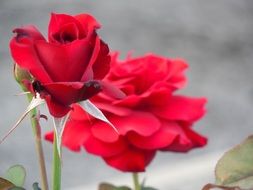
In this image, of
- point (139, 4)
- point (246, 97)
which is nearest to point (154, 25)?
point (139, 4)

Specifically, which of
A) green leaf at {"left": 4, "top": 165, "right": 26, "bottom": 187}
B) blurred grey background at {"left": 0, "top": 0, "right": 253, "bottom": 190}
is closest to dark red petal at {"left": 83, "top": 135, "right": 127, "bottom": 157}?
green leaf at {"left": 4, "top": 165, "right": 26, "bottom": 187}

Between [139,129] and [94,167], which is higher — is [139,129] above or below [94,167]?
above

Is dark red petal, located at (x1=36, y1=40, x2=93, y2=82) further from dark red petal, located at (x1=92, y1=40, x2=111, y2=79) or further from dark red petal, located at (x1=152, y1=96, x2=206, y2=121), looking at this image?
dark red petal, located at (x1=152, y1=96, x2=206, y2=121)

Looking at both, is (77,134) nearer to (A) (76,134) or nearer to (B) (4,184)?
(A) (76,134)

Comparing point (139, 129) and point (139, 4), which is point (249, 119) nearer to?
point (139, 4)

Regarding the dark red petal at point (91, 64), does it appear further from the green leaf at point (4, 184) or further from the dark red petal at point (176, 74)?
the dark red petal at point (176, 74)

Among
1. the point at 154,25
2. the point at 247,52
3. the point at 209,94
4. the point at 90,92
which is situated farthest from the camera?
the point at 154,25

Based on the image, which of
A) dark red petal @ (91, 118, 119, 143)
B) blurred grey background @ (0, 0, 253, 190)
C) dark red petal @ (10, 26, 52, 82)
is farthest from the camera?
blurred grey background @ (0, 0, 253, 190)

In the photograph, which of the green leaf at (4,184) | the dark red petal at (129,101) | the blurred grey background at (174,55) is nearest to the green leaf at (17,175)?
the green leaf at (4,184)
